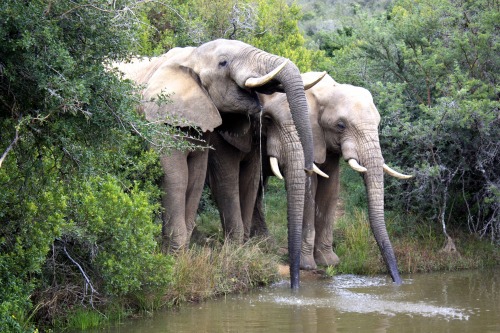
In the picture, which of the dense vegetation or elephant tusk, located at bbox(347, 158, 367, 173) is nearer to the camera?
the dense vegetation

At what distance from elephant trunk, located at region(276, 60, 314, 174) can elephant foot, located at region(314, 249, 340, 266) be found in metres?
3.06

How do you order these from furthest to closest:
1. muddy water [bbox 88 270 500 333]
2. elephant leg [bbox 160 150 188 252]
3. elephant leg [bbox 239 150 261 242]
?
elephant leg [bbox 239 150 261 242]
elephant leg [bbox 160 150 188 252]
muddy water [bbox 88 270 500 333]

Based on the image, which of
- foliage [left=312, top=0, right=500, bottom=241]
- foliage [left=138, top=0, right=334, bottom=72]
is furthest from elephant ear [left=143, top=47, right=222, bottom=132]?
foliage [left=312, top=0, right=500, bottom=241]

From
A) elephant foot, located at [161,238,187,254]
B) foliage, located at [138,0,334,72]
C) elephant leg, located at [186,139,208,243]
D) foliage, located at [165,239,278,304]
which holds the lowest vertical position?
foliage, located at [165,239,278,304]

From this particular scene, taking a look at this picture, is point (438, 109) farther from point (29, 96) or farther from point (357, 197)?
point (29, 96)

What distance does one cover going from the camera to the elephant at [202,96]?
1268 centimetres

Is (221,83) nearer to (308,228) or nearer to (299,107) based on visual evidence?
(299,107)

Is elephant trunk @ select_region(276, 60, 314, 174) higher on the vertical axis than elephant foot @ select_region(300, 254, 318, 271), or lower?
higher

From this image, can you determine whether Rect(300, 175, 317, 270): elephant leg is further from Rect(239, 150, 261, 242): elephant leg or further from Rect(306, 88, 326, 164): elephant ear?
Rect(239, 150, 261, 242): elephant leg

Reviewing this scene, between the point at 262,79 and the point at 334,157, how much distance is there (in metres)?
3.28

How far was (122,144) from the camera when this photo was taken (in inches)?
391

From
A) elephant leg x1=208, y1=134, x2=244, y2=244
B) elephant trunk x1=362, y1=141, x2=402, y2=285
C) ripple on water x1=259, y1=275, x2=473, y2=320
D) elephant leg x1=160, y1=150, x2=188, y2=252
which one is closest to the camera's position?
ripple on water x1=259, y1=275, x2=473, y2=320

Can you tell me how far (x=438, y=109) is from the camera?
15.7 meters

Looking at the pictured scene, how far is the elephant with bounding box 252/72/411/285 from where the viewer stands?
14055mm
